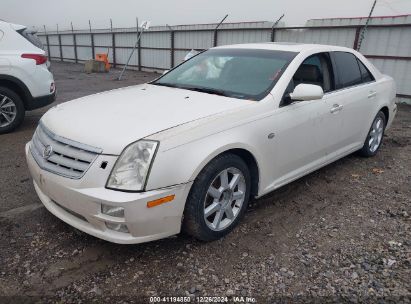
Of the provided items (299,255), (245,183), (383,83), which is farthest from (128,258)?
(383,83)

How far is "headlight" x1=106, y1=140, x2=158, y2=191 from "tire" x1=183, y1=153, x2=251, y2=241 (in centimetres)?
40

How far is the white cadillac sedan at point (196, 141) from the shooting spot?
2.33 meters

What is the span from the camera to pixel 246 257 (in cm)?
268

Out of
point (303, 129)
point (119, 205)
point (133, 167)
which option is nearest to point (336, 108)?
point (303, 129)

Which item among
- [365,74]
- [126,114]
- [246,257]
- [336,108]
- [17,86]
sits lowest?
[246,257]

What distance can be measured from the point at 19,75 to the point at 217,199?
174 inches

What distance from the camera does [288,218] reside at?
3.28 metres

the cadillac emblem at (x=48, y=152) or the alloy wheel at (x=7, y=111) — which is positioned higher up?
the cadillac emblem at (x=48, y=152)

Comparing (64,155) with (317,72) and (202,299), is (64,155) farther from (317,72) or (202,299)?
(317,72)

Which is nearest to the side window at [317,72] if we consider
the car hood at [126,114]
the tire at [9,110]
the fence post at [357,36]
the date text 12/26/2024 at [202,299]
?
the car hood at [126,114]

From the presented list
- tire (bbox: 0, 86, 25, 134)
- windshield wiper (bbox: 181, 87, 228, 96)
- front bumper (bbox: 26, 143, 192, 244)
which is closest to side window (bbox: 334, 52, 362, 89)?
windshield wiper (bbox: 181, 87, 228, 96)

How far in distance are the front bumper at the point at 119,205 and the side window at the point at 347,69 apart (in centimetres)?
252

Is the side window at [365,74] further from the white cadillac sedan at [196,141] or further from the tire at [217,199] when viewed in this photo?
the tire at [217,199]

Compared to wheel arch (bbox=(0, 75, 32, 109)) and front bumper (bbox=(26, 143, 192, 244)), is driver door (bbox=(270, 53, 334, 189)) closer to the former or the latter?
front bumper (bbox=(26, 143, 192, 244))
